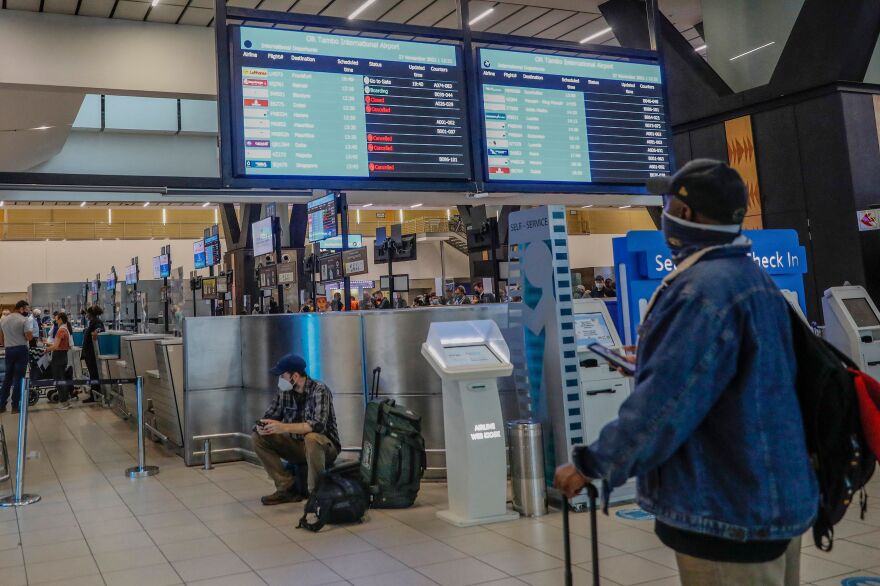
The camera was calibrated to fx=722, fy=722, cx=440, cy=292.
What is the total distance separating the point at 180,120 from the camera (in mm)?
15164

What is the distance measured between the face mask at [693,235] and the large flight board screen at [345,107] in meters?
3.44

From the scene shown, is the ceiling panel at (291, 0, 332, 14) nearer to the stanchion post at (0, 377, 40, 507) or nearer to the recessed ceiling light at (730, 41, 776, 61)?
the recessed ceiling light at (730, 41, 776, 61)

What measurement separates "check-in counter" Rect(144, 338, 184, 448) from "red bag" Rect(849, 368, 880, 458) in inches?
286

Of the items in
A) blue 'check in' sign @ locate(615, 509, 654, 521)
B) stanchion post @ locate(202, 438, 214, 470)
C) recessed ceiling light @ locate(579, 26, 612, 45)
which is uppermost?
recessed ceiling light @ locate(579, 26, 612, 45)

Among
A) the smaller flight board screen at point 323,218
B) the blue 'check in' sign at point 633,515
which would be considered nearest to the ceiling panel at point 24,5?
the smaller flight board screen at point 323,218

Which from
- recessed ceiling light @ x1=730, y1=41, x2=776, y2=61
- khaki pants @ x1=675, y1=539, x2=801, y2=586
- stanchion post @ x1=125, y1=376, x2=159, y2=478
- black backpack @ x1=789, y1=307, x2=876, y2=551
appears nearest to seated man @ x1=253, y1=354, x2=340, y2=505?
stanchion post @ x1=125, y1=376, x2=159, y2=478

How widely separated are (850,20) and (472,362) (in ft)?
20.3

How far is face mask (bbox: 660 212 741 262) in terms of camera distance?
5.34ft

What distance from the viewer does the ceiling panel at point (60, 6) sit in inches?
323

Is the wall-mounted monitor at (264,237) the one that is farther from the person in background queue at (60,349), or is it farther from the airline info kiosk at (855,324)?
the airline info kiosk at (855,324)

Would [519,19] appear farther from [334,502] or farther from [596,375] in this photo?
[334,502]

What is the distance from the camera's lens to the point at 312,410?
5.66m

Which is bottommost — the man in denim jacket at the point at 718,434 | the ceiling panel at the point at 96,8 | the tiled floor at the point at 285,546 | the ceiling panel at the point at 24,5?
the tiled floor at the point at 285,546

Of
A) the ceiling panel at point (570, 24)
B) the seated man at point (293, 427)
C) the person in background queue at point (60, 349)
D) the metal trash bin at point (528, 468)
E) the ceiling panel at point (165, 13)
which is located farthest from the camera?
the person in background queue at point (60, 349)
